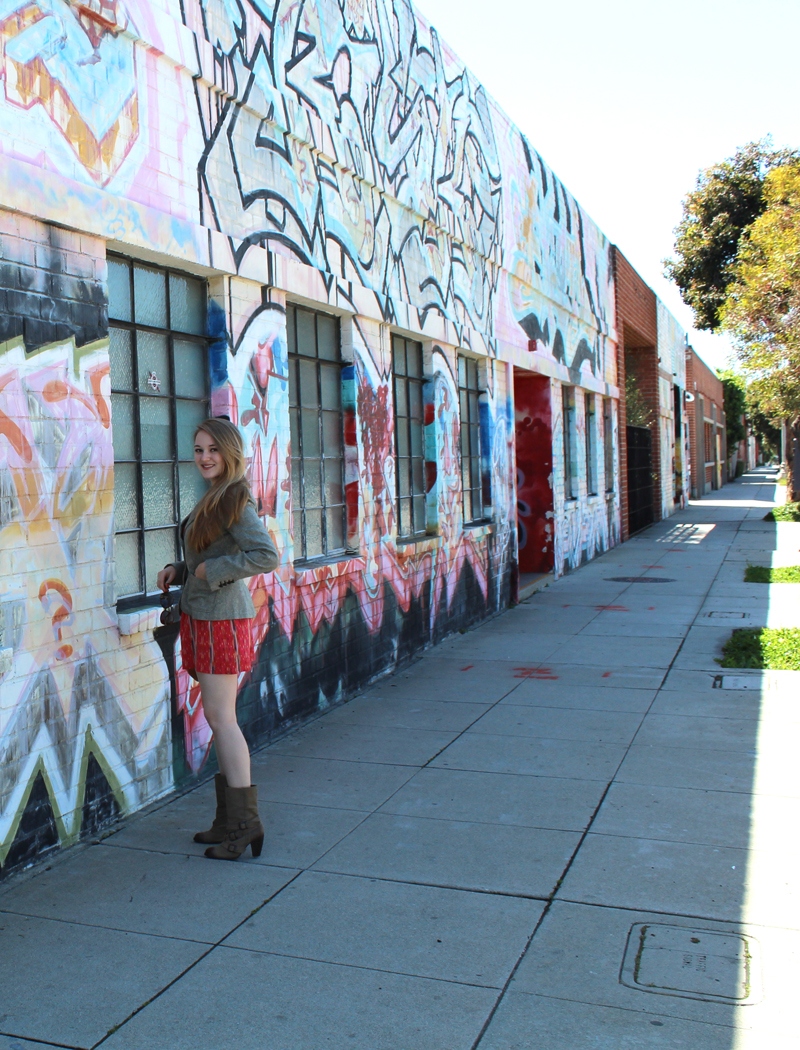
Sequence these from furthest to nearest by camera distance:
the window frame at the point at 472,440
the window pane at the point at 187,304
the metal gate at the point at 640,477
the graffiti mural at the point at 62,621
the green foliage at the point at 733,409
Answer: the green foliage at the point at 733,409
the metal gate at the point at 640,477
the window frame at the point at 472,440
the window pane at the point at 187,304
the graffiti mural at the point at 62,621

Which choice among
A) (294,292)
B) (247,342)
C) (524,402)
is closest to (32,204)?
(247,342)

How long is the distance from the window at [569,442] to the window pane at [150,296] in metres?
10.2

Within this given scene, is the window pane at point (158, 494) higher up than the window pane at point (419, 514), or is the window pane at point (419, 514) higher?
the window pane at point (158, 494)

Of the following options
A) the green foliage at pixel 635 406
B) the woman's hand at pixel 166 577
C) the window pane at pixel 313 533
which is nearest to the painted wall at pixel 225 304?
the window pane at pixel 313 533

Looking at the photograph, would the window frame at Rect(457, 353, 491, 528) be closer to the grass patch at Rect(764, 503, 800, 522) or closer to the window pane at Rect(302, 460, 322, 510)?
the window pane at Rect(302, 460, 322, 510)

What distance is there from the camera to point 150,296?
5.15 m

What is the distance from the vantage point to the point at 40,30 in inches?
163

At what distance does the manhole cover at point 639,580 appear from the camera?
44.2 feet

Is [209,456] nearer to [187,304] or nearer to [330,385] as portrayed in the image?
[187,304]

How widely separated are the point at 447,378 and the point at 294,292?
3286 mm

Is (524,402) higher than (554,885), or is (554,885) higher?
(524,402)

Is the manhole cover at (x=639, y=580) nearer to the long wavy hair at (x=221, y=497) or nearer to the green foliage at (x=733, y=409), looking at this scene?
the long wavy hair at (x=221, y=497)

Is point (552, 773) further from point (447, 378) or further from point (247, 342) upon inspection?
point (447, 378)

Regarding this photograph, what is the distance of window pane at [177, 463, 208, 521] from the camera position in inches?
214
